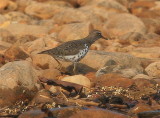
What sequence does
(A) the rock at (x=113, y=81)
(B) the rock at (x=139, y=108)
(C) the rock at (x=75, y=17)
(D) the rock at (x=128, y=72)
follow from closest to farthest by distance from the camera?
(B) the rock at (x=139, y=108)
(A) the rock at (x=113, y=81)
(D) the rock at (x=128, y=72)
(C) the rock at (x=75, y=17)

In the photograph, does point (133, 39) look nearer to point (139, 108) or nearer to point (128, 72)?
point (128, 72)

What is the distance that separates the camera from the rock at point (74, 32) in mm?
20828

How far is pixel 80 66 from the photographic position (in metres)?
16.5

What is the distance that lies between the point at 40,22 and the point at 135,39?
528cm

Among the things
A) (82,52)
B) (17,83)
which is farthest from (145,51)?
(17,83)

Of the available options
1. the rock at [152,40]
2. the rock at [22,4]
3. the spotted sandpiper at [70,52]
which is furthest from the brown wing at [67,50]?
the rock at [22,4]

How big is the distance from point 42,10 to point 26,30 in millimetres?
5657

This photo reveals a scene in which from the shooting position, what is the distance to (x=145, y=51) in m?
19.5

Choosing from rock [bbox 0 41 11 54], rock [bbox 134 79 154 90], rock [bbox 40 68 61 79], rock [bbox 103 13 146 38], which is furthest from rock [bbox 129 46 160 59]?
rock [bbox 134 79 154 90]

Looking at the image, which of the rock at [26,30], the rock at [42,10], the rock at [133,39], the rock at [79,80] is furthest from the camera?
the rock at [42,10]

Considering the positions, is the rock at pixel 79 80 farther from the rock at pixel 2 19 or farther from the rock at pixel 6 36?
the rock at pixel 2 19

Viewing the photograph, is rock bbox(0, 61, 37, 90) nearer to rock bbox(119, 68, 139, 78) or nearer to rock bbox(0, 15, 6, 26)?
rock bbox(119, 68, 139, 78)

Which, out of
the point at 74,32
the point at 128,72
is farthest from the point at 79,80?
the point at 74,32

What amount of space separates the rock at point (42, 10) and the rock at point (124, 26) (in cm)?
410
